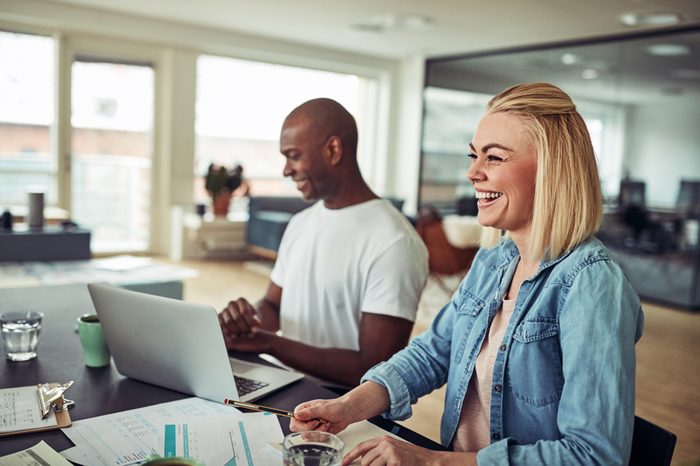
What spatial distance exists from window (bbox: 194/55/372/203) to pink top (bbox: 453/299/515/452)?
22.0ft

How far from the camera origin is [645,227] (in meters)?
6.30

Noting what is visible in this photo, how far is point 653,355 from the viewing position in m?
4.37

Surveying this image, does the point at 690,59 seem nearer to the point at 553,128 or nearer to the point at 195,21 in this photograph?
the point at 195,21

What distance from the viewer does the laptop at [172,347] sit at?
3.80 feet

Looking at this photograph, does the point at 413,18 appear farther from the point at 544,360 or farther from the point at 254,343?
the point at 544,360

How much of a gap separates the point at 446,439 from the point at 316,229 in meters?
0.85

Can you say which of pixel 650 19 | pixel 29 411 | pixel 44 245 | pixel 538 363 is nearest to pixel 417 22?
pixel 650 19

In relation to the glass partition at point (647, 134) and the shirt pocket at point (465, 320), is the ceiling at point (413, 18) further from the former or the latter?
the shirt pocket at point (465, 320)

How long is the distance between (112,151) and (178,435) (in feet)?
22.4

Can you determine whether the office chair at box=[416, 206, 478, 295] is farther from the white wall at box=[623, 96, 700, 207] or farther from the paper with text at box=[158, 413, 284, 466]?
the paper with text at box=[158, 413, 284, 466]

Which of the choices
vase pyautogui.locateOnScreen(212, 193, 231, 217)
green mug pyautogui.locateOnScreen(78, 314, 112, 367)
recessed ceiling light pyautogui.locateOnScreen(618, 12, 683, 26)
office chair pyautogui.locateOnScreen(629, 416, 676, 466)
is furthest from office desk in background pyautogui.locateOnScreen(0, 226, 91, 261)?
recessed ceiling light pyautogui.locateOnScreen(618, 12, 683, 26)

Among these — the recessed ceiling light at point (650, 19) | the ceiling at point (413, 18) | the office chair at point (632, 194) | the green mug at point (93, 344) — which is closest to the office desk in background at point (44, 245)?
the green mug at point (93, 344)

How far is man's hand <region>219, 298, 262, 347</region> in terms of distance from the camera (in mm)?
1524

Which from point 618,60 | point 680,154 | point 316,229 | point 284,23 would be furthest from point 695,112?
point 316,229
